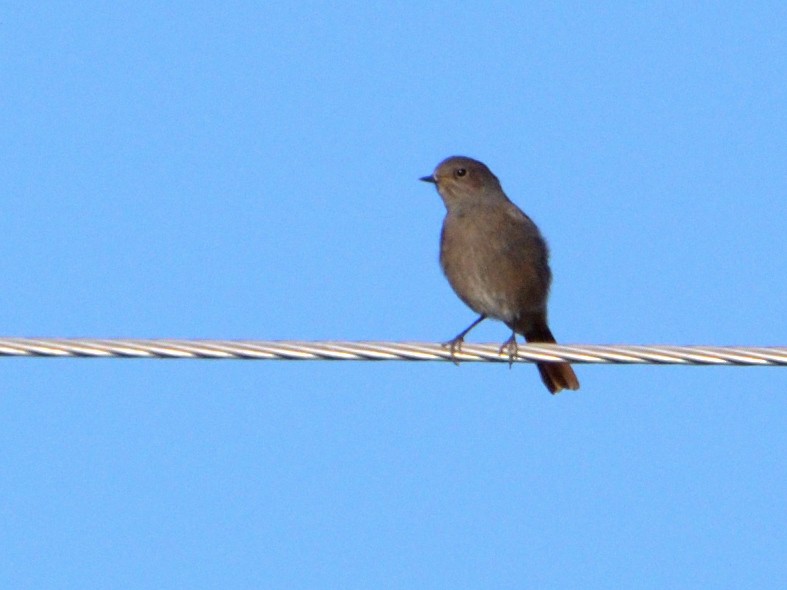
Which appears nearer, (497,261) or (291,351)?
(291,351)

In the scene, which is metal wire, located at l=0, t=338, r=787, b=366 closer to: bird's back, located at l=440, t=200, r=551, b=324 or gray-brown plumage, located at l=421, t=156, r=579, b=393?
gray-brown plumage, located at l=421, t=156, r=579, b=393

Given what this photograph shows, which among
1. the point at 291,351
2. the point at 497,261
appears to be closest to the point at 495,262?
the point at 497,261

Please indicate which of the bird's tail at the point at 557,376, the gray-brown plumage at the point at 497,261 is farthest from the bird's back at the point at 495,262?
the bird's tail at the point at 557,376

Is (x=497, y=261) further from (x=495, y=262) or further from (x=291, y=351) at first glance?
(x=291, y=351)

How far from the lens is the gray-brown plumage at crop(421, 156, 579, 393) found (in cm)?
1071

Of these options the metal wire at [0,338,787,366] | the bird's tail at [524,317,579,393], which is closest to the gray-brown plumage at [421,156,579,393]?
the bird's tail at [524,317,579,393]

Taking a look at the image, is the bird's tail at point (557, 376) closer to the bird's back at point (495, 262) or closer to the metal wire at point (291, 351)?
the bird's back at point (495, 262)

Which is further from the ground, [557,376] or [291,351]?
[557,376]

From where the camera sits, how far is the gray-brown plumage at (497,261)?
35.1ft

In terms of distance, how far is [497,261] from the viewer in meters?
10.7

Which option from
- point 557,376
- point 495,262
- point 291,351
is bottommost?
point 291,351

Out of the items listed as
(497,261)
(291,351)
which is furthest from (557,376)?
(291,351)

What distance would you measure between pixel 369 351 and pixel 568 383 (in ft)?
13.4

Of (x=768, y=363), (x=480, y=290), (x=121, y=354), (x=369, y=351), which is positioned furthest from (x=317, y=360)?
(x=480, y=290)
